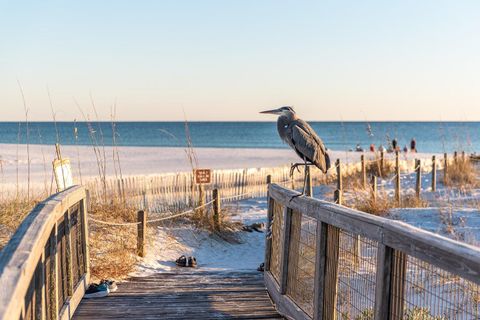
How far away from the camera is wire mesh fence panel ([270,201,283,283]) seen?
645cm

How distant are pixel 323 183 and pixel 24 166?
1542 cm

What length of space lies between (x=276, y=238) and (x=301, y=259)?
0.94 m

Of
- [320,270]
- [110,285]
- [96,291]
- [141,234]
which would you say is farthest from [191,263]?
[320,270]

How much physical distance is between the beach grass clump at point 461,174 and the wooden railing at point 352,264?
12250 millimetres

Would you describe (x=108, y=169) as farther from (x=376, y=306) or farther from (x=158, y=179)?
(x=376, y=306)

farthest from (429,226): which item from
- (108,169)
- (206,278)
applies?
(108,169)

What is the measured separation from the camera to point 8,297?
7.68 ft

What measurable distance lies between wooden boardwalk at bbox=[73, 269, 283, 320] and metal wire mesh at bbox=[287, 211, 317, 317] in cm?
35

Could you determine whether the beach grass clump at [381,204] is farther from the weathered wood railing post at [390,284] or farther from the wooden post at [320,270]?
the weathered wood railing post at [390,284]

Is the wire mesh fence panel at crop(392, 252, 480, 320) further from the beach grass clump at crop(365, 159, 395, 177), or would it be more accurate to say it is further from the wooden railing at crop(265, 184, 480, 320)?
the beach grass clump at crop(365, 159, 395, 177)

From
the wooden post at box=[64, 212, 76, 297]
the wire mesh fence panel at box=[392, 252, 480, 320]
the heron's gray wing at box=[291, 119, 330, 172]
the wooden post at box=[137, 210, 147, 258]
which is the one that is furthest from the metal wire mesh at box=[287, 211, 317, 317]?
the wooden post at box=[137, 210, 147, 258]

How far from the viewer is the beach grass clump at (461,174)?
17719 millimetres

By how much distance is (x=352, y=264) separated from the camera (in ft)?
16.9

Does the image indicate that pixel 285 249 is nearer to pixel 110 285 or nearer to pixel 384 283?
pixel 110 285
